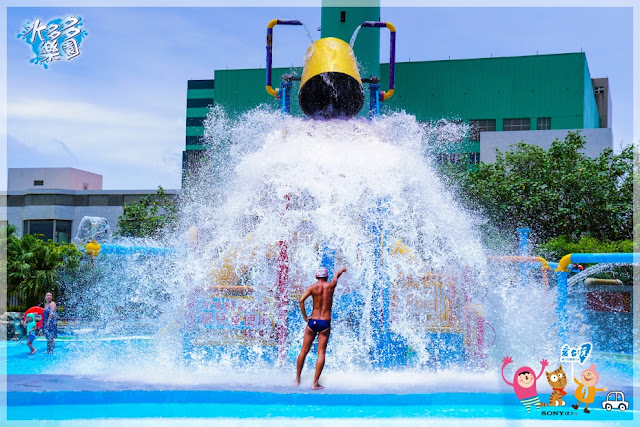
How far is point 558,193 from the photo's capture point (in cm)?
1992

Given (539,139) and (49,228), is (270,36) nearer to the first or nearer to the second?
(539,139)

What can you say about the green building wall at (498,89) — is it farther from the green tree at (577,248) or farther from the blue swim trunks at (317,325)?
the blue swim trunks at (317,325)

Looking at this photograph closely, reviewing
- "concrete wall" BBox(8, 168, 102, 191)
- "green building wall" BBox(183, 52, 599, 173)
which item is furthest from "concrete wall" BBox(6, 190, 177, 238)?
"green building wall" BBox(183, 52, 599, 173)

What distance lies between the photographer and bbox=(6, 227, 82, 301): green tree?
17.9 metres

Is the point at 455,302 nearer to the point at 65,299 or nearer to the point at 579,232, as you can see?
the point at 579,232

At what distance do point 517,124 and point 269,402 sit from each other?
34.8 metres

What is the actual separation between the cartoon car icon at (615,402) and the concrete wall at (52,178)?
3590 centimetres

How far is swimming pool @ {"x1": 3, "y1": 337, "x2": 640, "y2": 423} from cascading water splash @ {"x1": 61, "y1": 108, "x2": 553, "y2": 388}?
1.30 meters

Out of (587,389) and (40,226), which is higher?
(40,226)

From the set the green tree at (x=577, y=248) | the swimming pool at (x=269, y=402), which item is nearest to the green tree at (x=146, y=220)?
the green tree at (x=577, y=248)

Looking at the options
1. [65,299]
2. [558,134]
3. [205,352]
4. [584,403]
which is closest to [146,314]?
[65,299]

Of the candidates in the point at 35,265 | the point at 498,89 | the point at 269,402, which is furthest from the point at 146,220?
the point at 498,89

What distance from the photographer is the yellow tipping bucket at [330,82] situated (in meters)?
9.36

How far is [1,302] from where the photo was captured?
1756 cm
